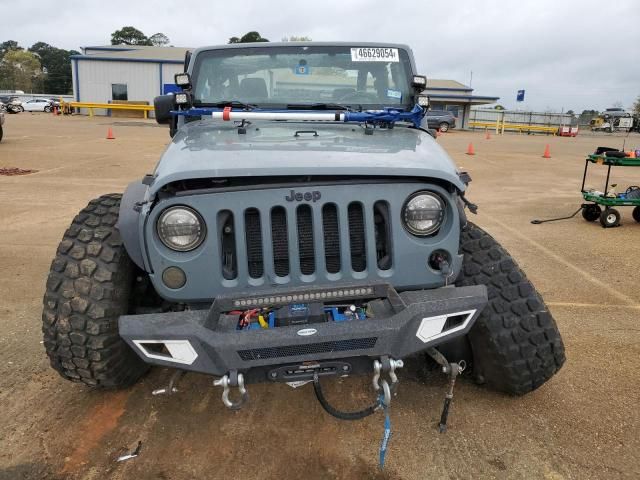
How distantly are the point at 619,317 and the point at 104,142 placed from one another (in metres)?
18.0

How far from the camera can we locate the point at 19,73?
3041 inches

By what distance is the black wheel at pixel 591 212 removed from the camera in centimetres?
765

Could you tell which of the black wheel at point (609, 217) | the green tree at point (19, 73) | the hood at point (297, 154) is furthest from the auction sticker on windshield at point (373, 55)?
the green tree at point (19, 73)

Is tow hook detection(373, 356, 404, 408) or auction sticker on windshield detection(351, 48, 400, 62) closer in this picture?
tow hook detection(373, 356, 404, 408)

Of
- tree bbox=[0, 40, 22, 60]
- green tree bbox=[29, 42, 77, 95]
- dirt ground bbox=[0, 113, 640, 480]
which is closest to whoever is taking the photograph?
dirt ground bbox=[0, 113, 640, 480]

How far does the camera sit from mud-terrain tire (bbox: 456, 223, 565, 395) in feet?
9.03

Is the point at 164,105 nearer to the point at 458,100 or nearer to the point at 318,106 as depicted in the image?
the point at 318,106

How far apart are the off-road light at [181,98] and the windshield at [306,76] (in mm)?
111

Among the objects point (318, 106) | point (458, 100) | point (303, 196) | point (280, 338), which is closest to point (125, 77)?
point (458, 100)

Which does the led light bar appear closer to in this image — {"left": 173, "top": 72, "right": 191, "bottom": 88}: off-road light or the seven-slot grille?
the seven-slot grille

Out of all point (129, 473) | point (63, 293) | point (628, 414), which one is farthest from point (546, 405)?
point (63, 293)

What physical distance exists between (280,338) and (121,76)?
1681 inches

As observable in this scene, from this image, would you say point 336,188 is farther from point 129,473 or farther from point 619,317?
point 619,317

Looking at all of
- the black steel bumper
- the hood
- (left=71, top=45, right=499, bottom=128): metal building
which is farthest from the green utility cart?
(left=71, top=45, right=499, bottom=128): metal building
